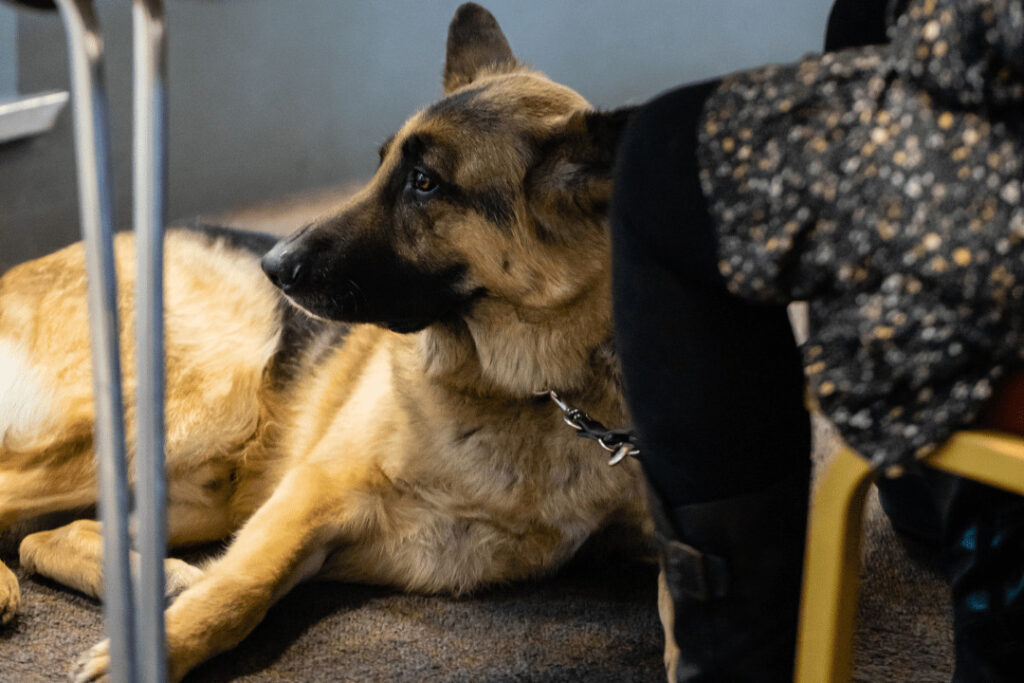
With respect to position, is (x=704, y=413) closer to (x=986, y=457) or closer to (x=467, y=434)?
(x=986, y=457)

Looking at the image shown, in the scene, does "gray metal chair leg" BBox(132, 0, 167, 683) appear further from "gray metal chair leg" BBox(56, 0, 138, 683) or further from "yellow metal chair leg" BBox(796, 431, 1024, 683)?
"yellow metal chair leg" BBox(796, 431, 1024, 683)

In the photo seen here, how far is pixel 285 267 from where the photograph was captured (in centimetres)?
139

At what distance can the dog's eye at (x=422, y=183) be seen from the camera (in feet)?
4.68

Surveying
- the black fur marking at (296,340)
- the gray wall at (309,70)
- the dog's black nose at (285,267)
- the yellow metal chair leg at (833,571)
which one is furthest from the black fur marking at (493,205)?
the gray wall at (309,70)

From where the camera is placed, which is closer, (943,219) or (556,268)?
(943,219)

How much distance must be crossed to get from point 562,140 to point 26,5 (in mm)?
780

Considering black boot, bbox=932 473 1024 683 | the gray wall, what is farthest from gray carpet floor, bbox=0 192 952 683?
the gray wall

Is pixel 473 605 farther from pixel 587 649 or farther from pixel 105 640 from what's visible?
pixel 105 640

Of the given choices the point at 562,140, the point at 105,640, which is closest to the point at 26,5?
the point at 562,140

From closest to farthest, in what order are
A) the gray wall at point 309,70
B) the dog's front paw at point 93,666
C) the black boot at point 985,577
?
the black boot at point 985,577
the dog's front paw at point 93,666
the gray wall at point 309,70

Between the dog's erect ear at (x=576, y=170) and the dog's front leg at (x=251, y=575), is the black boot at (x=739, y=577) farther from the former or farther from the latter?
the dog's front leg at (x=251, y=575)

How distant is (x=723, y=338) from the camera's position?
824mm

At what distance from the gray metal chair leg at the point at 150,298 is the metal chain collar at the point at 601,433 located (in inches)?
26.5

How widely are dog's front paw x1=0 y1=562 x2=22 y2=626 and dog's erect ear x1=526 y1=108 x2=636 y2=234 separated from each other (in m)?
1.02
